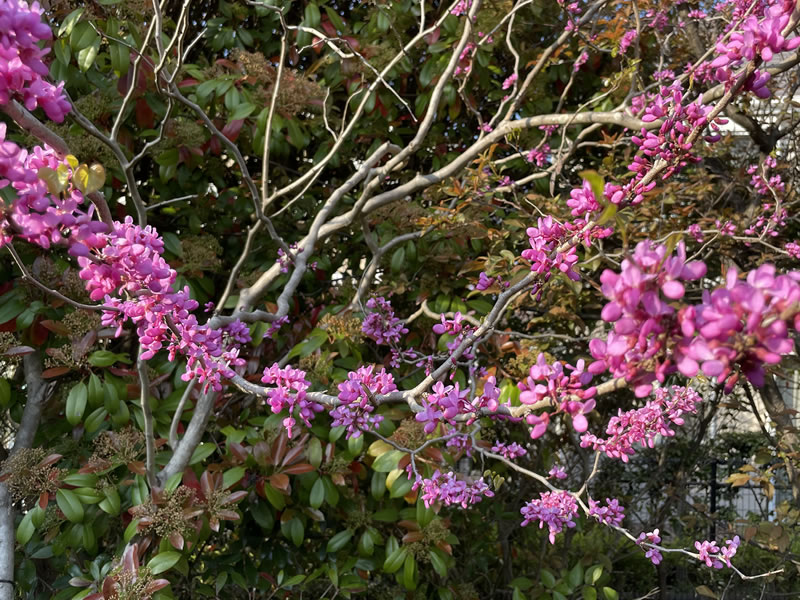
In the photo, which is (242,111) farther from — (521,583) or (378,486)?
(521,583)

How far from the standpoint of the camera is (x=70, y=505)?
2045 mm

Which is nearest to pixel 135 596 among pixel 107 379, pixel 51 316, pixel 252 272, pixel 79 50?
pixel 107 379

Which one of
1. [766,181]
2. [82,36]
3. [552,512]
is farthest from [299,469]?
[766,181]

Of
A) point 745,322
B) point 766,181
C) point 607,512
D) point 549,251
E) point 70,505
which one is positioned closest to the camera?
point 745,322

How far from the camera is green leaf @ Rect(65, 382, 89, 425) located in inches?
84.1

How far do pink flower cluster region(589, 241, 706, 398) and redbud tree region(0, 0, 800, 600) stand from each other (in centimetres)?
17

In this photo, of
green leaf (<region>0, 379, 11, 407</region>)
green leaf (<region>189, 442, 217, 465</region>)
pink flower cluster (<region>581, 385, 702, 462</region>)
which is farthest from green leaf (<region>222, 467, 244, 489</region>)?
pink flower cluster (<region>581, 385, 702, 462</region>)

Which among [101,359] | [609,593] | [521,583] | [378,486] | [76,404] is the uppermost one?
[101,359]

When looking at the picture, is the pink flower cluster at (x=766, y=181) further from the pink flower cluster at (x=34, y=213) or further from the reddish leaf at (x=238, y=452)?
the pink flower cluster at (x=34, y=213)

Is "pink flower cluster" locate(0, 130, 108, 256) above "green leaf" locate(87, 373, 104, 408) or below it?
above

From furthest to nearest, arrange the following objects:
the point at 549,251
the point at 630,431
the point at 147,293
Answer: the point at 630,431
the point at 549,251
the point at 147,293

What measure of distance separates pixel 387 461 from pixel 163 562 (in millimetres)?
703

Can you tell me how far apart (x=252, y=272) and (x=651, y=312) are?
7.42 feet

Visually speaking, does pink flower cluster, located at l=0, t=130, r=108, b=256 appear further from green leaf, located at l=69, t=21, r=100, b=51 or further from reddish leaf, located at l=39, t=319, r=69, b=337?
green leaf, located at l=69, t=21, r=100, b=51
